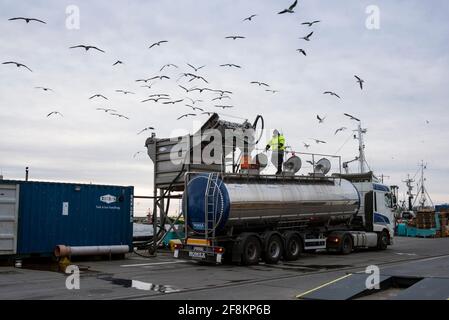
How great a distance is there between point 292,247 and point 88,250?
793 centimetres

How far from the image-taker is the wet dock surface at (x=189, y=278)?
11312 millimetres

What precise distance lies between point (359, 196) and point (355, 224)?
1837 mm

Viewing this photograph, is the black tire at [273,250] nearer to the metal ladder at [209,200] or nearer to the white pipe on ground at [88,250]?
the metal ladder at [209,200]

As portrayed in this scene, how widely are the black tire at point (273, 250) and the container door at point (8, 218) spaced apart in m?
8.91

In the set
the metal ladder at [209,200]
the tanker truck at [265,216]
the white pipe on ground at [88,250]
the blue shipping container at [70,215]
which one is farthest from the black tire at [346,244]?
the white pipe on ground at [88,250]

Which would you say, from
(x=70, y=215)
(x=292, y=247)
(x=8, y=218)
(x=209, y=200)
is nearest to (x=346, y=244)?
(x=292, y=247)

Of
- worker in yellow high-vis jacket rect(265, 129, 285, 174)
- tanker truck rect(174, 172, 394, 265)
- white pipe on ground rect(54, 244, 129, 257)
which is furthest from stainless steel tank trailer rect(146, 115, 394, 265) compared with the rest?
white pipe on ground rect(54, 244, 129, 257)

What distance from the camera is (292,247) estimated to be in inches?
794

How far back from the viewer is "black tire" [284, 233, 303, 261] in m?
19.7

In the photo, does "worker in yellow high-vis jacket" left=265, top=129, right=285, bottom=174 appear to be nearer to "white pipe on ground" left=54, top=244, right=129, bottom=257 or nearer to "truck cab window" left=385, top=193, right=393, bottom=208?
"white pipe on ground" left=54, top=244, right=129, bottom=257

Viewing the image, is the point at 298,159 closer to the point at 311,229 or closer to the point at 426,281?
the point at 311,229
